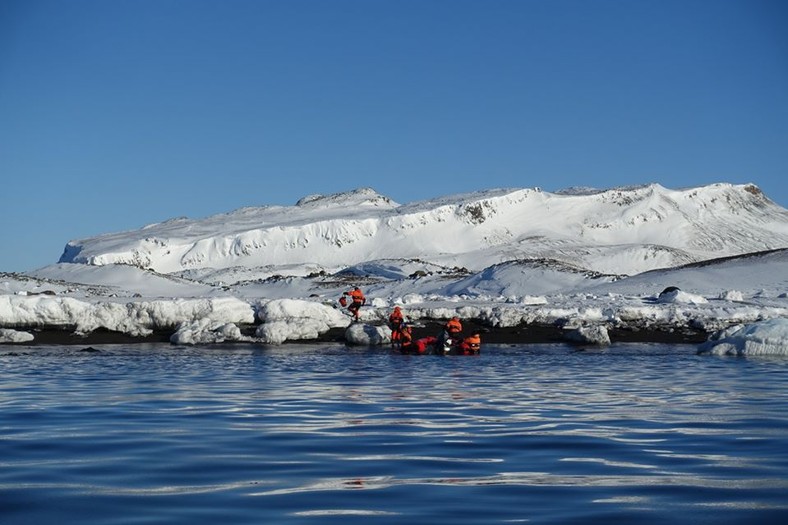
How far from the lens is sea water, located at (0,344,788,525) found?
6.45 m

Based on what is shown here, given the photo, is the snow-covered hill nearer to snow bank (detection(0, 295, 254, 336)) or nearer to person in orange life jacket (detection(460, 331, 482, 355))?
snow bank (detection(0, 295, 254, 336))

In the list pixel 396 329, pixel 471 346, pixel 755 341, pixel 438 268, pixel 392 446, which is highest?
pixel 438 268

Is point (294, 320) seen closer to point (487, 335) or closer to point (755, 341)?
point (487, 335)

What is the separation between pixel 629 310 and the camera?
31.9 m

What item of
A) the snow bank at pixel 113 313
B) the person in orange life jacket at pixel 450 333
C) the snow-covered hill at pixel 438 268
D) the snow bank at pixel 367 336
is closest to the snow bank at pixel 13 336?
the snow-covered hill at pixel 438 268

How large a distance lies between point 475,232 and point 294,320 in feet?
338

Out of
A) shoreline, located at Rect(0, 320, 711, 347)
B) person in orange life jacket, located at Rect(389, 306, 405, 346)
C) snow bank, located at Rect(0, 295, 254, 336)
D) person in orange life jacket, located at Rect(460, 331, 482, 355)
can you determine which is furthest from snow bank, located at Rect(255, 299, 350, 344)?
person in orange life jacket, located at Rect(460, 331, 482, 355)

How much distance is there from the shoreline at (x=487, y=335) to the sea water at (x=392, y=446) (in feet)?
29.0

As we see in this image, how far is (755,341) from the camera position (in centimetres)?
2238

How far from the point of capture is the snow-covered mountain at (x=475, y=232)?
407 feet

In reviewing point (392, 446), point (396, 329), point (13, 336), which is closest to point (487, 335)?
point (396, 329)

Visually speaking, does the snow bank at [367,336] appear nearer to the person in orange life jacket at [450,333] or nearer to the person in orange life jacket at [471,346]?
the person in orange life jacket at [450,333]

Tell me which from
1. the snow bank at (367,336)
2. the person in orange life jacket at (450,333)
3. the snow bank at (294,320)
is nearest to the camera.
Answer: the person in orange life jacket at (450,333)

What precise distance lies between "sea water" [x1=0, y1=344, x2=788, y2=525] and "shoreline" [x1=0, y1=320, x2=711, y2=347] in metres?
8.83
